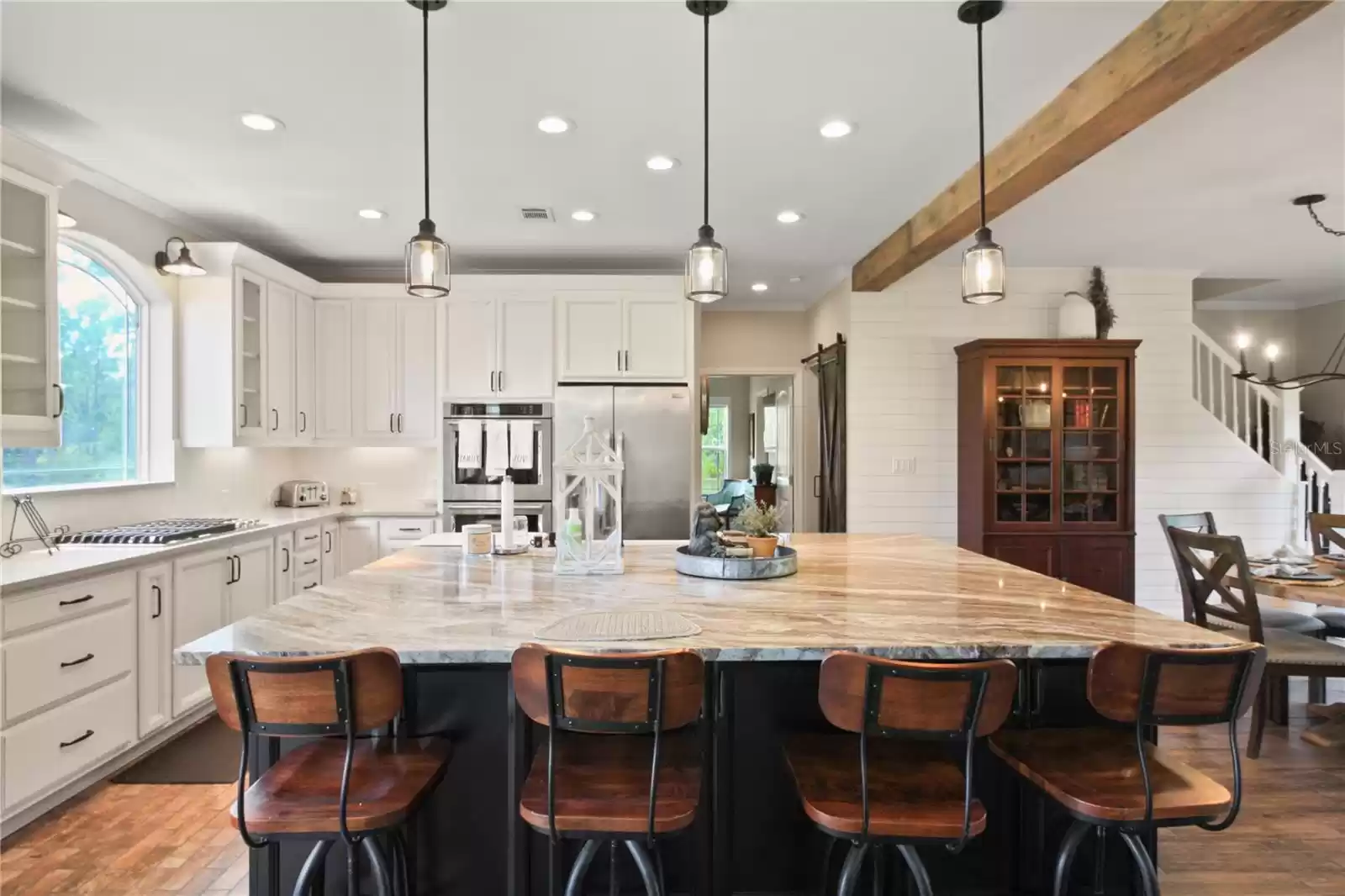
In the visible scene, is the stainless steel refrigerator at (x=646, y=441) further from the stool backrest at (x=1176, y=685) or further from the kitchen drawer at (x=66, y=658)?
the stool backrest at (x=1176, y=685)

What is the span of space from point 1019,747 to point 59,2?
11.3 feet

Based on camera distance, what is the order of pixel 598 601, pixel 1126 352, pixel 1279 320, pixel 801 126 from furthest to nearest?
pixel 1279 320, pixel 1126 352, pixel 801 126, pixel 598 601

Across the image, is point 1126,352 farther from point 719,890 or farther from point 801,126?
point 719,890

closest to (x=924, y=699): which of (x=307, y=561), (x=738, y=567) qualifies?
(x=738, y=567)

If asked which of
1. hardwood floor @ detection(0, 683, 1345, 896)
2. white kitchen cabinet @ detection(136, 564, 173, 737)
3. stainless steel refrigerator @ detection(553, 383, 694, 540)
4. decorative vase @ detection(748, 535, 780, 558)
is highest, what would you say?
stainless steel refrigerator @ detection(553, 383, 694, 540)

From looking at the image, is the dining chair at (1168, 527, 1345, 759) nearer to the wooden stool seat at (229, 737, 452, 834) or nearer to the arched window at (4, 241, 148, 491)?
the wooden stool seat at (229, 737, 452, 834)

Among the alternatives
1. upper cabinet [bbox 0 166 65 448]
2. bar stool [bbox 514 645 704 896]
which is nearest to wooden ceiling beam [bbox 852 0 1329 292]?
bar stool [bbox 514 645 704 896]

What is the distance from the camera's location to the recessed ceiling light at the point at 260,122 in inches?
116

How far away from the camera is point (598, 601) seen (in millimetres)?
2178

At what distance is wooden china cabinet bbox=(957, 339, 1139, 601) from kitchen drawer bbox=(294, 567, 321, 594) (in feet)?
14.7

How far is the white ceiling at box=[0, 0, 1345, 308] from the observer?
7.64 ft

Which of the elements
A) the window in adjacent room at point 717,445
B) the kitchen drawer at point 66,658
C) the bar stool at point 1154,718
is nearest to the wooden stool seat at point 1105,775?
the bar stool at point 1154,718

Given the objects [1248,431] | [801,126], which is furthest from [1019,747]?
[1248,431]

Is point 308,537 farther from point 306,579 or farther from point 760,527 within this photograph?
point 760,527
